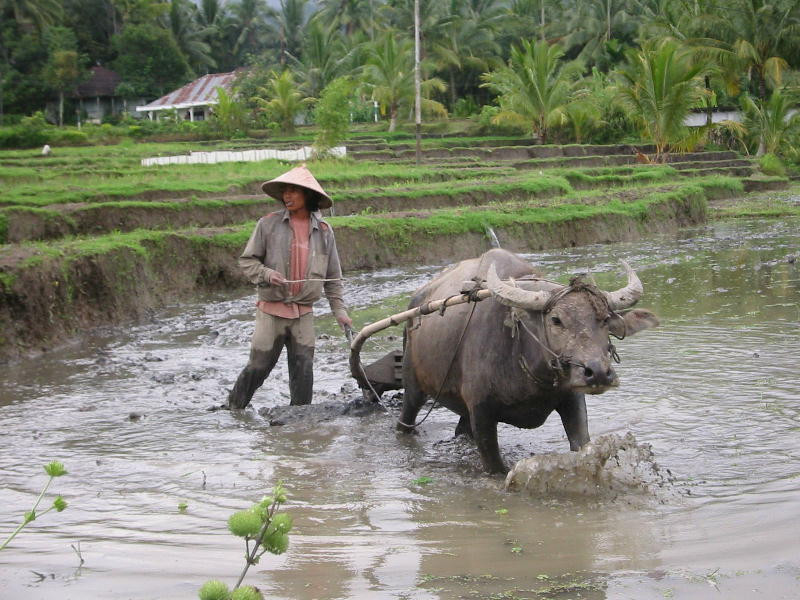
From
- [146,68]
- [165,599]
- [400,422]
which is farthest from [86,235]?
[146,68]

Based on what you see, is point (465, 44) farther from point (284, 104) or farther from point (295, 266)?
point (295, 266)

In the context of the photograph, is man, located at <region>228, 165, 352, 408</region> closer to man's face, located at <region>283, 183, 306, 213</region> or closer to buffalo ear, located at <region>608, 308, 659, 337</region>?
man's face, located at <region>283, 183, 306, 213</region>

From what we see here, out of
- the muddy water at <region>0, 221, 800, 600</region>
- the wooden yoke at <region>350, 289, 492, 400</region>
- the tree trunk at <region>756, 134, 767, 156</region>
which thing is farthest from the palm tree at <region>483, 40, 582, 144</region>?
the wooden yoke at <region>350, 289, 492, 400</region>

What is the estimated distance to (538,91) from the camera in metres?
33.8

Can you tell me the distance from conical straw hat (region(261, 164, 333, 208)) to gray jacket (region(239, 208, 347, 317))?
160mm

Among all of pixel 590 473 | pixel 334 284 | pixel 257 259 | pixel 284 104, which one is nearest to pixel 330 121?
pixel 284 104

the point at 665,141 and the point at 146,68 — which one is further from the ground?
the point at 146,68

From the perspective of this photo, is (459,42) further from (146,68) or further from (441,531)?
(441,531)

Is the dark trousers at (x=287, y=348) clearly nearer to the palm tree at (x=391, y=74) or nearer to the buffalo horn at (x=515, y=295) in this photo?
the buffalo horn at (x=515, y=295)

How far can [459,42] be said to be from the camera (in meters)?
47.6

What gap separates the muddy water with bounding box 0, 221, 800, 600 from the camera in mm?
3998

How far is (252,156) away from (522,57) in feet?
36.2

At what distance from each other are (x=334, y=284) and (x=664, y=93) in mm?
23490

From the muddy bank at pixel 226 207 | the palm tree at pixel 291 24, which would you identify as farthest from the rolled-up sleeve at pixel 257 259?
the palm tree at pixel 291 24
